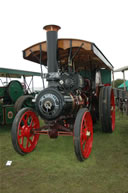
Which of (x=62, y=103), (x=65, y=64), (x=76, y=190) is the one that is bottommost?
(x=76, y=190)

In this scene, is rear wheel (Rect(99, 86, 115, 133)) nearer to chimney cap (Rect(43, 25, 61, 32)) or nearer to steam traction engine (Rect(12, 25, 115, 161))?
steam traction engine (Rect(12, 25, 115, 161))

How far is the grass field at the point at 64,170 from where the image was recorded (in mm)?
2188

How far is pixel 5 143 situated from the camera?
13.0 ft

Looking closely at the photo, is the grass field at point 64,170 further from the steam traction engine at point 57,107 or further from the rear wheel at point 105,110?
the rear wheel at point 105,110

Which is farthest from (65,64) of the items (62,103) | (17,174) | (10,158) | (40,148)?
(17,174)

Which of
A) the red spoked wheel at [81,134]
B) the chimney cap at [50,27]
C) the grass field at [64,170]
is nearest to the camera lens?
the grass field at [64,170]

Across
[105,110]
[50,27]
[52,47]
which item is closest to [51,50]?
[52,47]

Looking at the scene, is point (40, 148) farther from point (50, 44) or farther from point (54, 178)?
point (50, 44)

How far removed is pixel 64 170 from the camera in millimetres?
2611

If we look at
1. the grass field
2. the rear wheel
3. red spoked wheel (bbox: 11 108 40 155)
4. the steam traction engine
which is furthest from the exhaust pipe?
the rear wheel

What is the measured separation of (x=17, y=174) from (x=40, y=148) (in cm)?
98

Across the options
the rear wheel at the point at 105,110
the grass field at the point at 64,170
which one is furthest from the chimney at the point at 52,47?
the rear wheel at the point at 105,110

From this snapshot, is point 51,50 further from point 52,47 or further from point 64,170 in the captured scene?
point 64,170

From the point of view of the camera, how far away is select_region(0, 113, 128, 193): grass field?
2.19 meters
